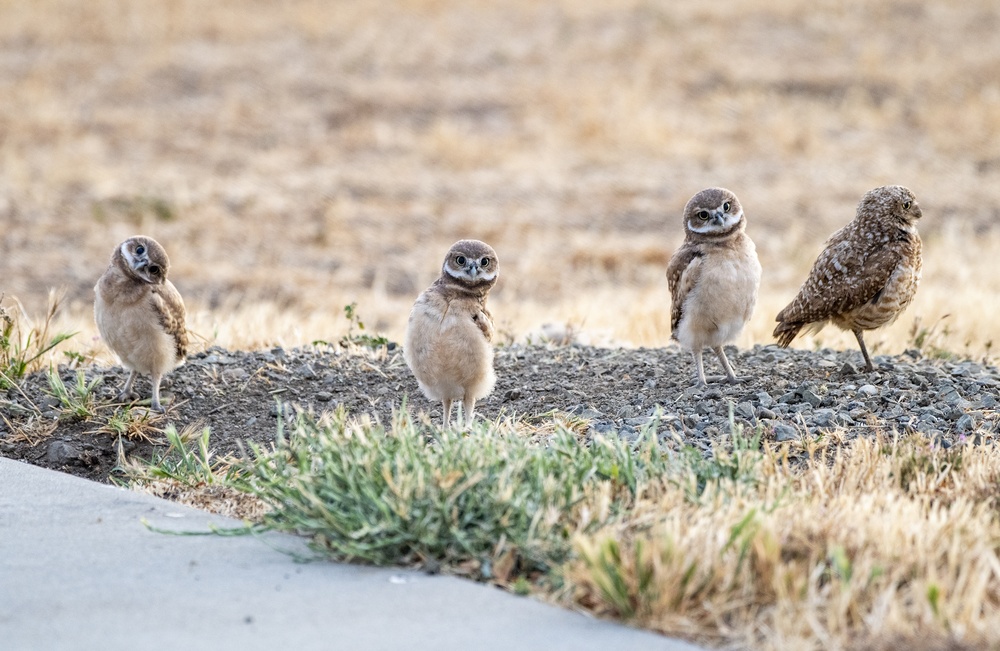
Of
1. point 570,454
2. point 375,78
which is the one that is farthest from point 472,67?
point 570,454

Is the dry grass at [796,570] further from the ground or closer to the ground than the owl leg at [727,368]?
closer to the ground

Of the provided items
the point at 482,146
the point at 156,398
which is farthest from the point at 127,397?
the point at 482,146

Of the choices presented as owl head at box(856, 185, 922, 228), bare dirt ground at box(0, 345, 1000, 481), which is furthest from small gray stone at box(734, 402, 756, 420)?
owl head at box(856, 185, 922, 228)

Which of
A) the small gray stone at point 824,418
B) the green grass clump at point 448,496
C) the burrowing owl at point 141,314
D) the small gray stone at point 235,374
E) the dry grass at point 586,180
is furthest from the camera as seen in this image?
the small gray stone at point 235,374

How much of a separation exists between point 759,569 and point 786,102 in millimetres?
23474

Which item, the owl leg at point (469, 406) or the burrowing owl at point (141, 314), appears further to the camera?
the burrowing owl at point (141, 314)

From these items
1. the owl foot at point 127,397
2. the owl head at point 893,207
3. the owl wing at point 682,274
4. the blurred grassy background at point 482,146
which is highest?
the blurred grassy background at point 482,146

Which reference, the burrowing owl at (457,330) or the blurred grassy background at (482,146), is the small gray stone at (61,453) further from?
the blurred grassy background at (482,146)

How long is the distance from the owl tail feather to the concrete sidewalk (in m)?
4.35

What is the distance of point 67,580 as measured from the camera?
15.2 ft

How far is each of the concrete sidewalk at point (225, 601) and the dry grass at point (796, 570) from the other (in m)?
0.19

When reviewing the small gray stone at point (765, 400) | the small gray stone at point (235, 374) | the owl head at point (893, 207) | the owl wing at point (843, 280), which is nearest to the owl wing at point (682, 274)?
the small gray stone at point (765, 400)

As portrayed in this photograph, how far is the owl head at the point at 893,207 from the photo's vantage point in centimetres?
807

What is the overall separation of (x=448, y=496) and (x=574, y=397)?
8.75ft
